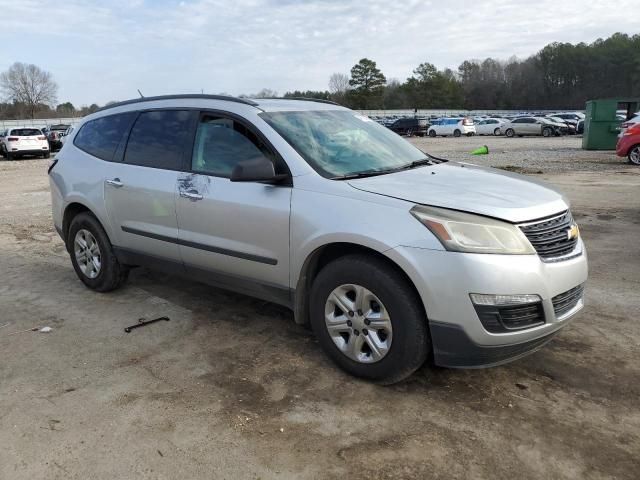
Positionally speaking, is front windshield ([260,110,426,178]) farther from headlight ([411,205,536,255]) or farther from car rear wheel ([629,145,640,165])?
car rear wheel ([629,145,640,165])

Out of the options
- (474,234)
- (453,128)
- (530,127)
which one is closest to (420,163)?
(474,234)

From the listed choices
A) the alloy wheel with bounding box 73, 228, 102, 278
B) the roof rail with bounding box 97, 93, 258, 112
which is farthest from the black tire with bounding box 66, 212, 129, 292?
the roof rail with bounding box 97, 93, 258, 112

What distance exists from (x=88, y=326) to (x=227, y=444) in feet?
7.46

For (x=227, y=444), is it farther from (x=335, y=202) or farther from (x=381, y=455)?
(x=335, y=202)

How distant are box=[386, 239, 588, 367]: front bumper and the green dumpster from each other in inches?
795

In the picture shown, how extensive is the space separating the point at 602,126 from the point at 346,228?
2159cm

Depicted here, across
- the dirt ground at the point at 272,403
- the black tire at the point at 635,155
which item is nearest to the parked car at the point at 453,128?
the black tire at the point at 635,155

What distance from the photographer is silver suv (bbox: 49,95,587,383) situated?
3.02 meters

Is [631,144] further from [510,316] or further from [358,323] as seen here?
[358,323]

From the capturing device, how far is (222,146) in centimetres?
416

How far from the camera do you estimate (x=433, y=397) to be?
3289mm

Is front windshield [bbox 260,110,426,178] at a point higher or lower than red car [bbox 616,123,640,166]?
higher

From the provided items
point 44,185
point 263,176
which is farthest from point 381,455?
point 44,185

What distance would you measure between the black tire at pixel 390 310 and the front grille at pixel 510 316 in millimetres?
349
